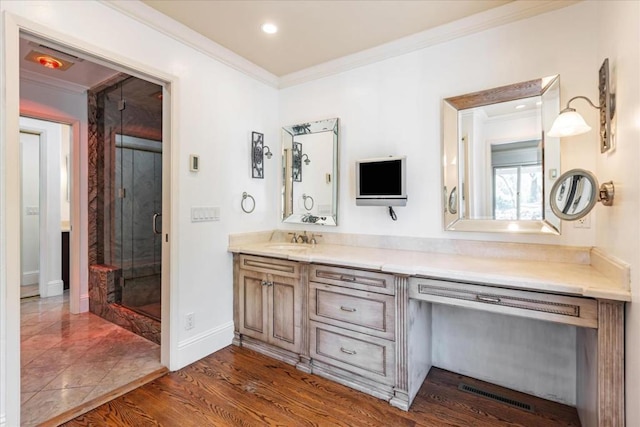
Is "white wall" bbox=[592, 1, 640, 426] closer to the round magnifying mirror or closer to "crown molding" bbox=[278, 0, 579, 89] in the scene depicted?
the round magnifying mirror

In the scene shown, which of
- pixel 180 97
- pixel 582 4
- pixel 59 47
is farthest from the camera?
pixel 180 97

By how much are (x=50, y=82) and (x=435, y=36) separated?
374 cm

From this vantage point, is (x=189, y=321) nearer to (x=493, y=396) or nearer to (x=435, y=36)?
(x=493, y=396)

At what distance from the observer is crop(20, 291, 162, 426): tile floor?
75.4 inches

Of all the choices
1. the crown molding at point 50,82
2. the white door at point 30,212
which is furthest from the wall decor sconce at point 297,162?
the white door at point 30,212

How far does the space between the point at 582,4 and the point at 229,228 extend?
9.65 ft

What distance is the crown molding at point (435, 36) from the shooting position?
197 centimetres

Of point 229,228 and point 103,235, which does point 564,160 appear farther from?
point 103,235

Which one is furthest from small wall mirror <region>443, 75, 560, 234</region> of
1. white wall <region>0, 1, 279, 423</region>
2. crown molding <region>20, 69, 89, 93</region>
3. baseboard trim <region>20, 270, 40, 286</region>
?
baseboard trim <region>20, 270, 40, 286</region>

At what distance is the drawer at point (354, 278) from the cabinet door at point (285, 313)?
216mm

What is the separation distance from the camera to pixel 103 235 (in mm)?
3486

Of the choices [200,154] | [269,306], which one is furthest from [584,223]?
[200,154]

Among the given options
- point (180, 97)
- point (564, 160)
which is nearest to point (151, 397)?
point (180, 97)

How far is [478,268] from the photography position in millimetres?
1772
